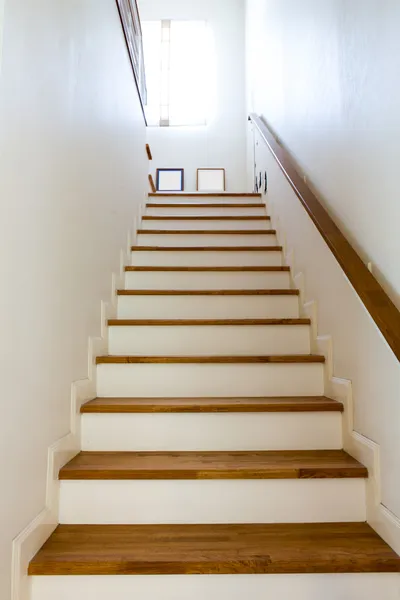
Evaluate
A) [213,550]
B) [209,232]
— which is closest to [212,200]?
[209,232]

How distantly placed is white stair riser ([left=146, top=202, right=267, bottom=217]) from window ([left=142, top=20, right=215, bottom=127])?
10.5 ft

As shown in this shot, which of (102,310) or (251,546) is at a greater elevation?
(102,310)

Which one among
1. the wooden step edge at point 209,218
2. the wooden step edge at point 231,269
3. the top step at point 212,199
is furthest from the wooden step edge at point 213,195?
the wooden step edge at point 231,269

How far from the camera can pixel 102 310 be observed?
2.29 m

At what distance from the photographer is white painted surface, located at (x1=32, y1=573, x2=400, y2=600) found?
132 cm

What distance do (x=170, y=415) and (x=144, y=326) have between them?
0.63 m

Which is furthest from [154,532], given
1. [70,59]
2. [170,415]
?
[70,59]

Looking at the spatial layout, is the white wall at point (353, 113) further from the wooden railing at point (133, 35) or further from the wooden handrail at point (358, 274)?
the wooden railing at point (133, 35)

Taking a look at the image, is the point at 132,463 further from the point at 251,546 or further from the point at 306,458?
the point at 306,458

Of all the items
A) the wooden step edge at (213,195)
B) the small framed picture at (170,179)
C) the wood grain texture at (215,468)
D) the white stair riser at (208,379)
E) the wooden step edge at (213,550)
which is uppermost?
the small framed picture at (170,179)

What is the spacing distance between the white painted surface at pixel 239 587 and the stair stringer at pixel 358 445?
136 millimetres

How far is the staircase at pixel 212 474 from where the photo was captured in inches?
51.9

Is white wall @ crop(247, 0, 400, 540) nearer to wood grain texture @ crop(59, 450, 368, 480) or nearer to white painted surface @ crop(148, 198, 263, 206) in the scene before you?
wood grain texture @ crop(59, 450, 368, 480)

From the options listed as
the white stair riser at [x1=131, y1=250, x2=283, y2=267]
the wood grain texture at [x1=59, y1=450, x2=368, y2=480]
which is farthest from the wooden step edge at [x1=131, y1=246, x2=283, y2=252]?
the wood grain texture at [x1=59, y1=450, x2=368, y2=480]
